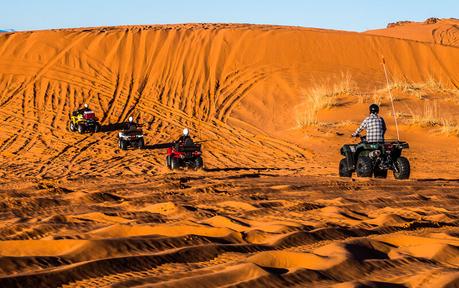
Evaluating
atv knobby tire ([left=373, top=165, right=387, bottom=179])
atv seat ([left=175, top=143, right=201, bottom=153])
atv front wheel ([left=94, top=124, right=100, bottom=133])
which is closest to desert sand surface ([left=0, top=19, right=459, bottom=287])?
atv front wheel ([left=94, top=124, right=100, bottom=133])

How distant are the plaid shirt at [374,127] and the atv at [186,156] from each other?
3.96 meters

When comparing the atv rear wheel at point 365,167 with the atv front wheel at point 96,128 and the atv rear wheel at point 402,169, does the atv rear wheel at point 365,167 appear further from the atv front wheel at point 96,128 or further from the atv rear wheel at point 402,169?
the atv front wheel at point 96,128

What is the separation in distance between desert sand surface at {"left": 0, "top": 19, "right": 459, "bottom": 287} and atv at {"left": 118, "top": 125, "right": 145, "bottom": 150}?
1.31 feet

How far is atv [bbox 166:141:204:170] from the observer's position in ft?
50.5

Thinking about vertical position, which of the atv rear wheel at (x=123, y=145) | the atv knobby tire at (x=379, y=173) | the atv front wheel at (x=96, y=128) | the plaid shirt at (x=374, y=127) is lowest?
the atv knobby tire at (x=379, y=173)

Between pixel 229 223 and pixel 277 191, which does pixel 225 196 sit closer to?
pixel 277 191

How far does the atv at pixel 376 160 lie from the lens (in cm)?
1281

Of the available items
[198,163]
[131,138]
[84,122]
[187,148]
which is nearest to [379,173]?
[198,163]

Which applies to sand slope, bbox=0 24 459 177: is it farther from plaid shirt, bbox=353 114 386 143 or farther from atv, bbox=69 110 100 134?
plaid shirt, bbox=353 114 386 143

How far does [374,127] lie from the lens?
1288 cm

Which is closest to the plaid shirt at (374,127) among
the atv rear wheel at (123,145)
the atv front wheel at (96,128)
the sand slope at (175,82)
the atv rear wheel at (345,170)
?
the atv rear wheel at (345,170)

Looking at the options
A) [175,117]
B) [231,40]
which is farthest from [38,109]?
[231,40]

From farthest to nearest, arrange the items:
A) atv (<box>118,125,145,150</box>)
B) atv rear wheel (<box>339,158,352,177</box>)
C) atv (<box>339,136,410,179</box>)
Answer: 1. atv (<box>118,125,145,150</box>)
2. atv rear wheel (<box>339,158,352,177</box>)
3. atv (<box>339,136,410,179</box>)

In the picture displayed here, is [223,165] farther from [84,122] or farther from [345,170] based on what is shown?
[84,122]
